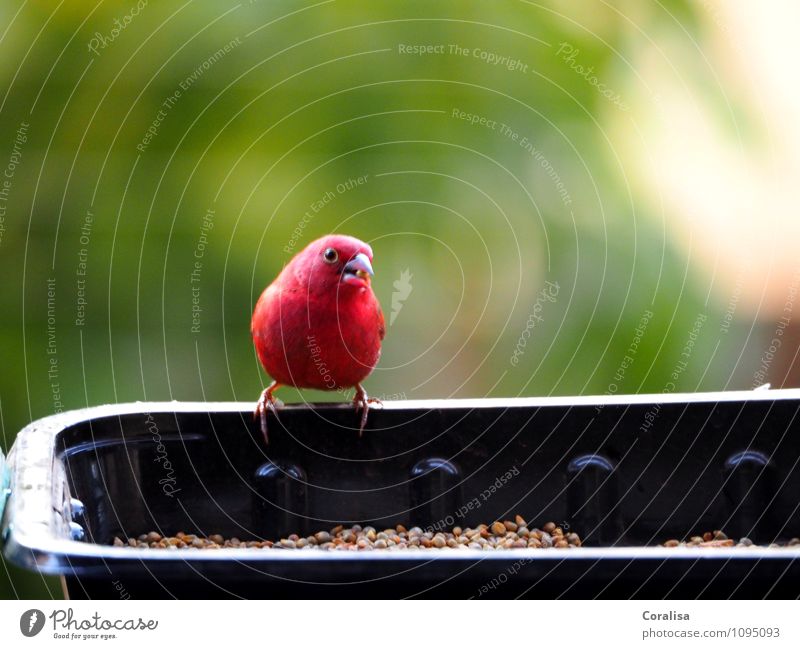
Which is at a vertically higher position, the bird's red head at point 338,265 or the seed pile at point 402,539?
the bird's red head at point 338,265

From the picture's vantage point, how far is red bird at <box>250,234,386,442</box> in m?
1.57

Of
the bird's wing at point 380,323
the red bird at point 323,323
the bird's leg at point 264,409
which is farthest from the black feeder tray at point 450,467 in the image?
the bird's wing at point 380,323

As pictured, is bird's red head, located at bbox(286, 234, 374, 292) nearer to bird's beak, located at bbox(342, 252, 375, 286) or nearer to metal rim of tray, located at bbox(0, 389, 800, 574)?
bird's beak, located at bbox(342, 252, 375, 286)

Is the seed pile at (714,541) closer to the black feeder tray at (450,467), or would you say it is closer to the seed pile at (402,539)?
the black feeder tray at (450,467)

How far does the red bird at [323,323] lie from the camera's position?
5.16 ft

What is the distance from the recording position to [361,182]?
6.09ft

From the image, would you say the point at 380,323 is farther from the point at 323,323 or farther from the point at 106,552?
the point at 106,552

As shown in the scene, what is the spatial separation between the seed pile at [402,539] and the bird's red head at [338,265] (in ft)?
1.54

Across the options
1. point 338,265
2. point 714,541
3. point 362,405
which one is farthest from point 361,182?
point 714,541

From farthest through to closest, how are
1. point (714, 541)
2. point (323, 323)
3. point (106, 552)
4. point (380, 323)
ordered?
point (380, 323) → point (323, 323) → point (714, 541) → point (106, 552)

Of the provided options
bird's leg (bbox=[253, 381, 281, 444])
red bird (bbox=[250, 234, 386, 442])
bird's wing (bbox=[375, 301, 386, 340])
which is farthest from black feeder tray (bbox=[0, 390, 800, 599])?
bird's wing (bbox=[375, 301, 386, 340])

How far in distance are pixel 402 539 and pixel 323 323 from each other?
18.1 inches

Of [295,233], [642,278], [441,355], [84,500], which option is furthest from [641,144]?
[84,500]
